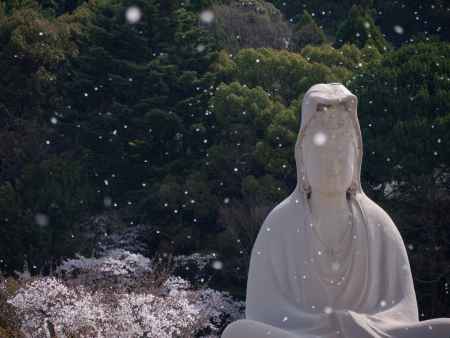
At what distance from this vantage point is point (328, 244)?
673 centimetres

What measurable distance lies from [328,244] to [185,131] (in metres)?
15.5

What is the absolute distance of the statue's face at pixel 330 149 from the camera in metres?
6.73

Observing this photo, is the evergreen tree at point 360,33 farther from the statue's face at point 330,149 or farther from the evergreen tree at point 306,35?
the statue's face at point 330,149

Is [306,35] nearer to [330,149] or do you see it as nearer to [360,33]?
[360,33]

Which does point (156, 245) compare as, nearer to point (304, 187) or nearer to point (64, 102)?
point (64, 102)

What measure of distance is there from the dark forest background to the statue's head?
10.7 metres

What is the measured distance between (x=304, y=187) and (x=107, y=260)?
1160 cm

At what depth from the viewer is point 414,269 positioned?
17375 millimetres

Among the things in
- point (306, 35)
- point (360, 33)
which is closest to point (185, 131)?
point (360, 33)

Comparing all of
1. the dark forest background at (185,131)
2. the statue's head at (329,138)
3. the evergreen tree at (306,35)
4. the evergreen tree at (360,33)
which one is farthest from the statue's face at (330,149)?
the evergreen tree at (306,35)

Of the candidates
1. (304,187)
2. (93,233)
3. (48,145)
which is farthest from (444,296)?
(304,187)

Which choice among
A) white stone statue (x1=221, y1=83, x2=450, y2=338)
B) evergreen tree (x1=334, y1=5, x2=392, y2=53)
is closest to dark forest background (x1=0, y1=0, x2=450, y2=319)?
evergreen tree (x1=334, y1=5, x2=392, y2=53)

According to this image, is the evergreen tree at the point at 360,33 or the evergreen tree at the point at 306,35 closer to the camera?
the evergreen tree at the point at 360,33

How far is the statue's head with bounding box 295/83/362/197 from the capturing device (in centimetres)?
673
